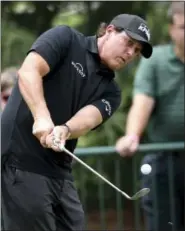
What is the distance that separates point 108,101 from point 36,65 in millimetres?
556

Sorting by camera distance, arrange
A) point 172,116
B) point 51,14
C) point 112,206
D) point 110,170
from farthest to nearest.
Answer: point 51,14 → point 110,170 → point 112,206 → point 172,116

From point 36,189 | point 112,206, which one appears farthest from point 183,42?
point 112,206

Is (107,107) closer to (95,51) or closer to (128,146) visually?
(95,51)

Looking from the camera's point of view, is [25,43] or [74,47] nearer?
[74,47]

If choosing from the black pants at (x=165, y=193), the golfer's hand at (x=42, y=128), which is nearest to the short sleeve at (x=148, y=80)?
the black pants at (x=165, y=193)

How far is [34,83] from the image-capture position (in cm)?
366

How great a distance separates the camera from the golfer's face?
3934mm

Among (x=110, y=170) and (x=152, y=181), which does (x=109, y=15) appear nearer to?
(x=110, y=170)

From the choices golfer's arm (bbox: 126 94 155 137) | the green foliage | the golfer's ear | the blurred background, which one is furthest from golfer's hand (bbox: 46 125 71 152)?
the green foliage

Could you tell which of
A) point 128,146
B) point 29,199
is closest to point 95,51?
point 29,199

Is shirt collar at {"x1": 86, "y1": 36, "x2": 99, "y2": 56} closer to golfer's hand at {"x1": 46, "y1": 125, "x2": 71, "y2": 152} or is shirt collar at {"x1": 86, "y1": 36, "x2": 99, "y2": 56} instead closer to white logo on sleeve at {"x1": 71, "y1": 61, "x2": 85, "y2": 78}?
white logo on sleeve at {"x1": 71, "y1": 61, "x2": 85, "y2": 78}

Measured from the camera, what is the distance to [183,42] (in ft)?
16.3

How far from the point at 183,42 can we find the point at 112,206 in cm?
266

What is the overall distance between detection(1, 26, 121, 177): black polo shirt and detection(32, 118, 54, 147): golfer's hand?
237mm
